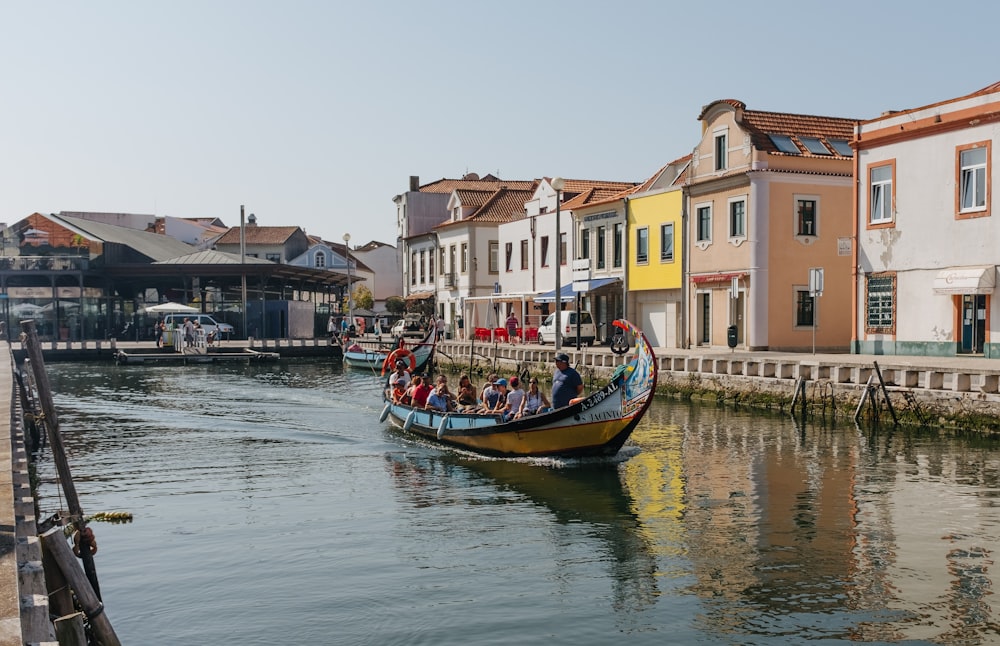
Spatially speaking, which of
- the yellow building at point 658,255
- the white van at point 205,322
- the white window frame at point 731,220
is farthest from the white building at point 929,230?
the white van at point 205,322

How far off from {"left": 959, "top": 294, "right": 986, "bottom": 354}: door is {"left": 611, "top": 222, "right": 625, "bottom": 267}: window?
65.2 feet

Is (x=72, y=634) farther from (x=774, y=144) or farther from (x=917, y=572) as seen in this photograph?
(x=774, y=144)

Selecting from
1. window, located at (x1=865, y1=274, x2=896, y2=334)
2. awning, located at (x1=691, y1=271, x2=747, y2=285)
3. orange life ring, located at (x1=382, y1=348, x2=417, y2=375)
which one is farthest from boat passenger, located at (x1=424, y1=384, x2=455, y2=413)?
awning, located at (x1=691, y1=271, x2=747, y2=285)

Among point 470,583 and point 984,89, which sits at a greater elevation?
point 984,89

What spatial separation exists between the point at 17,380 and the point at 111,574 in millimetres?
20937

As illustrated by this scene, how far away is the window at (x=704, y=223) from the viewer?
4381 centimetres

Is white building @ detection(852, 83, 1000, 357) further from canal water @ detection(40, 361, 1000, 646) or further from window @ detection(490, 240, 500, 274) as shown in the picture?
window @ detection(490, 240, 500, 274)

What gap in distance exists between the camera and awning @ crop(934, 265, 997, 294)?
3111cm

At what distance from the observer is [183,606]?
12469 mm

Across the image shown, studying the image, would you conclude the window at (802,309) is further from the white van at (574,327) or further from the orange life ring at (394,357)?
the orange life ring at (394,357)

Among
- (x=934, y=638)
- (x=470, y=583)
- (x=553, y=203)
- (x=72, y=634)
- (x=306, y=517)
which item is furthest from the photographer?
(x=553, y=203)

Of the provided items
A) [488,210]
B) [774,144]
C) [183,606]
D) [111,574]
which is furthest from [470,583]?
[488,210]

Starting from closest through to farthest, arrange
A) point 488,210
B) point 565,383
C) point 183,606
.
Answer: point 183,606 < point 565,383 < point 488,210

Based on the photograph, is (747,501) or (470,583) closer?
(470,583)
